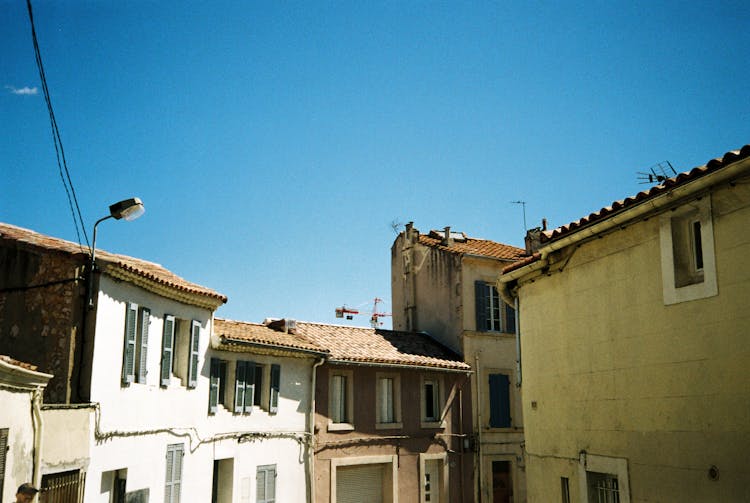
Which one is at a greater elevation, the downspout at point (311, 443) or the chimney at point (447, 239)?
the chimney at point (447, 239)

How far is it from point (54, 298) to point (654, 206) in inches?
423

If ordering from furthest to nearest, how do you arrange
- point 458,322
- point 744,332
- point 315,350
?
1. point 458,322
2. point 315,350
3. point 744,332

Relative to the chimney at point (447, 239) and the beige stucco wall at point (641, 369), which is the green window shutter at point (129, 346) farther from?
the chimney at point (447, 239)

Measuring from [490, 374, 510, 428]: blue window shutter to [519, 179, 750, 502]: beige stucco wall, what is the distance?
555 inches

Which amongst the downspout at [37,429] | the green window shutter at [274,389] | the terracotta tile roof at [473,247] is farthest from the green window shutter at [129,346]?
the terracotta tile roof at [473,247]

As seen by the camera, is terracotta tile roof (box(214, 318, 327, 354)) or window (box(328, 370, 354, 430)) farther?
window (box(328, 370, 354, 430))

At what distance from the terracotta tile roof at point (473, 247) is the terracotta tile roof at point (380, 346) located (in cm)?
373

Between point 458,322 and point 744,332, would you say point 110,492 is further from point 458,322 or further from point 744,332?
point 458,322

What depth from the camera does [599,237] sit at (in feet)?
39.2

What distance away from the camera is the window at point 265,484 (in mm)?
21188

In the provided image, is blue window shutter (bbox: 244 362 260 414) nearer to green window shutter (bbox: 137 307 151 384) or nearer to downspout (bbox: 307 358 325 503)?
downspout (bbox: 307 358 325 503)

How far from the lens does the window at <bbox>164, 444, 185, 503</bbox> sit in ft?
55.2

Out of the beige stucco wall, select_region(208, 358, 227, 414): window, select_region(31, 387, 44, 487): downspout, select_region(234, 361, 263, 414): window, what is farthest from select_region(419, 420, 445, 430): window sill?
select_region(31, 387, 44, 487): downspout

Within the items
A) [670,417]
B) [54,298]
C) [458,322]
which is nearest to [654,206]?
[670,417]
